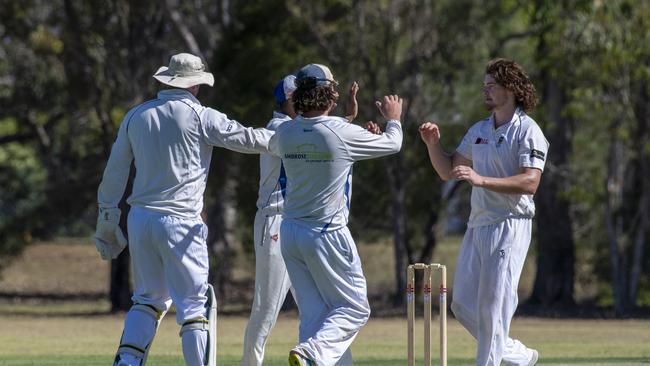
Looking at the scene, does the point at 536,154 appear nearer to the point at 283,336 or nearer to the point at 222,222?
the point at 283,336

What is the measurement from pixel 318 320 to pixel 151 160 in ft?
4.59

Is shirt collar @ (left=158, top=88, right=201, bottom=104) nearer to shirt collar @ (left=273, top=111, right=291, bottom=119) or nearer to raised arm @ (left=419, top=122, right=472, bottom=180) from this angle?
shirt collar @ (left=273, top=111, right=291, bottom=119)

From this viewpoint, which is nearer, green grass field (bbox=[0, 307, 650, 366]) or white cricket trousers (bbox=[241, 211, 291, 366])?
white cricket trousers (bbox=[241, 211, 291, 366])

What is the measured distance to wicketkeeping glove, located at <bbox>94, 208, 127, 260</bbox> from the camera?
829 centimetres

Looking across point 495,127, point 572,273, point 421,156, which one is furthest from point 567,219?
point 495,127

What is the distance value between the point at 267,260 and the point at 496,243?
1701 millimetres

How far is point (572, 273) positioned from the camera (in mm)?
26391

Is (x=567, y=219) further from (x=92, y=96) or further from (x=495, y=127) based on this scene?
(x=495, y=127)

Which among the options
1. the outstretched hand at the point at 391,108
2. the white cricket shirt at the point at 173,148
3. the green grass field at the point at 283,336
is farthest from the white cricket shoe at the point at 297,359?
the green grass field at the point at 283,336

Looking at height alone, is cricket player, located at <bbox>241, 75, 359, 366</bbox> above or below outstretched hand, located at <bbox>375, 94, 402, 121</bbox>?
below

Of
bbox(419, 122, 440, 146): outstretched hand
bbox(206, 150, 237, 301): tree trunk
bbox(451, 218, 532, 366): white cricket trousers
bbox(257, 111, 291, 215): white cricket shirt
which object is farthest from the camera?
bbox(206, 150, 237, 301): tree trunk

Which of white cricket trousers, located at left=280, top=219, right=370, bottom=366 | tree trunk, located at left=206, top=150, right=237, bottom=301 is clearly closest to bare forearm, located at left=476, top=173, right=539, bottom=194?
white cricket trousers, located at left=280, top=219, right=370, bottom=366

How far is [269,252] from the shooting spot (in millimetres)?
9117

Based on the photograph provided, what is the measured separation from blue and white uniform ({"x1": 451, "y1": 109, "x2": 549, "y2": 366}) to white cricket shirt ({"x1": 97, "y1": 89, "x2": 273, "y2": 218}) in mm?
1394
